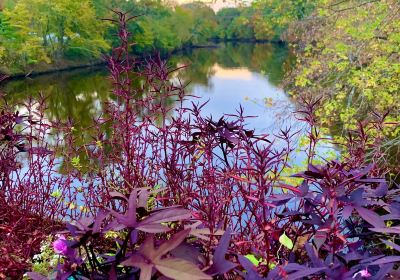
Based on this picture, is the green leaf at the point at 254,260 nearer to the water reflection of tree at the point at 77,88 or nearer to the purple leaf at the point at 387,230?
the purple leaf at the point at 387,230

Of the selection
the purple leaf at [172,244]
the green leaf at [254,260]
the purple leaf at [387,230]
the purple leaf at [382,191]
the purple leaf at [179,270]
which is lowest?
the green leaf at [254,260]

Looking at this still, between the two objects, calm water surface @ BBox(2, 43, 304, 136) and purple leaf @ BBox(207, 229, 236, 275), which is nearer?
purple leaf @ BBox(207, 229, 236, 275)

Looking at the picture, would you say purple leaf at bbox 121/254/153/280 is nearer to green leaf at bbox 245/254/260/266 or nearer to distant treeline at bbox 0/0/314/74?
green leaf at bbox 245/254/260/266

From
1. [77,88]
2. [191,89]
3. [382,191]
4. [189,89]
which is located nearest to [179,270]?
[382,191]

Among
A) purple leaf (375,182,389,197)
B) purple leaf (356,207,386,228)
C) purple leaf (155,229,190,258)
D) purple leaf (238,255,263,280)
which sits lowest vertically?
purple leaf (238,255,263,280)

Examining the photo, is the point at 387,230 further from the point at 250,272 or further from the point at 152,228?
the point at 152,228

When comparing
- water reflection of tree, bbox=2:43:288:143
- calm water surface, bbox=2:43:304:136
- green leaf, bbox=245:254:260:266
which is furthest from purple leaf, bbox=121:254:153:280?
water reflection of tree, bbox=2:43:288:143

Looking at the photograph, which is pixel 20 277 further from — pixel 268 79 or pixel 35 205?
pixel 268 79

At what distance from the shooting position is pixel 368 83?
18.9ft

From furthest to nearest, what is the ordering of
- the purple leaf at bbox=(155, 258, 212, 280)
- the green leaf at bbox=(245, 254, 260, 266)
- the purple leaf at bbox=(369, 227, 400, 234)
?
the green leaf at bbox=(245, 254, 260, 266)
the purple leaf at bbox=(369, 227, 400, 234)
the purple leaf at bbox=(155, 258, 212, 280)

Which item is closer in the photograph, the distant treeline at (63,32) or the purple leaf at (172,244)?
the purple leaf at (172,244)

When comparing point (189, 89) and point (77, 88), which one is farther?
point (77, 88)

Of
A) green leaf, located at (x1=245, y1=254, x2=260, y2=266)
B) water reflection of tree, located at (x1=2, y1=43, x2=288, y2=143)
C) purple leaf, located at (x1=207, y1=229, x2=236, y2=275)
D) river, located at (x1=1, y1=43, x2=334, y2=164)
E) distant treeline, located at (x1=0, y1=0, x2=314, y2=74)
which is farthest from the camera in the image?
distant treeline, located at (x1=0, y1=0, x2=314, y2=74)

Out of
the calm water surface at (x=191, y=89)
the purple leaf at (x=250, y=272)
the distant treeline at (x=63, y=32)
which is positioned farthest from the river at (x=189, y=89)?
the purple leaf at (x=250, y=272)
